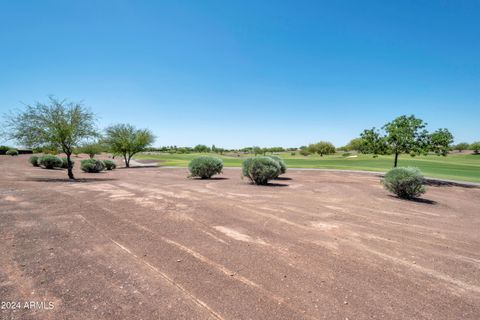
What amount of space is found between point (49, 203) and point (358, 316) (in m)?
11.6

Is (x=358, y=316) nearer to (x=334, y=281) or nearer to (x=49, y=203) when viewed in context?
(x=334, y=281)

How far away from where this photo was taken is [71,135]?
1973cm

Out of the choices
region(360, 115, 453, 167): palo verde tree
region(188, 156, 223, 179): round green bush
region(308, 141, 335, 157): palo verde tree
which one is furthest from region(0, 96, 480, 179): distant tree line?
region(308, 141, 335, 157): palo verde tree

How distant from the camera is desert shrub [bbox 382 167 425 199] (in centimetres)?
1357

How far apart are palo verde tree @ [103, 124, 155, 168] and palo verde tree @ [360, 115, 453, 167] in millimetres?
41439

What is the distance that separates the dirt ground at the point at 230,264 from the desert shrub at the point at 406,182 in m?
4.63

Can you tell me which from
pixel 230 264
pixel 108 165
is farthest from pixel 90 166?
pixel 230 264

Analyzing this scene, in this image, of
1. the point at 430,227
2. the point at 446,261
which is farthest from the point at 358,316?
the point at 430,227

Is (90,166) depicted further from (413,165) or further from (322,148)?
(322,148)

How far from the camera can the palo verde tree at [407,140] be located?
22.1m

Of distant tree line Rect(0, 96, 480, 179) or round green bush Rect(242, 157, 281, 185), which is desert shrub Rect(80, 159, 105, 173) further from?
round green bush Rect(242, 157, 281, 185)

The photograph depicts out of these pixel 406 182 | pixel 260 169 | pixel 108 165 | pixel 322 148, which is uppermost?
pixel 322 148

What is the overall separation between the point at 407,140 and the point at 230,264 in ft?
84.3

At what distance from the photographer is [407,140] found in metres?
23.1
